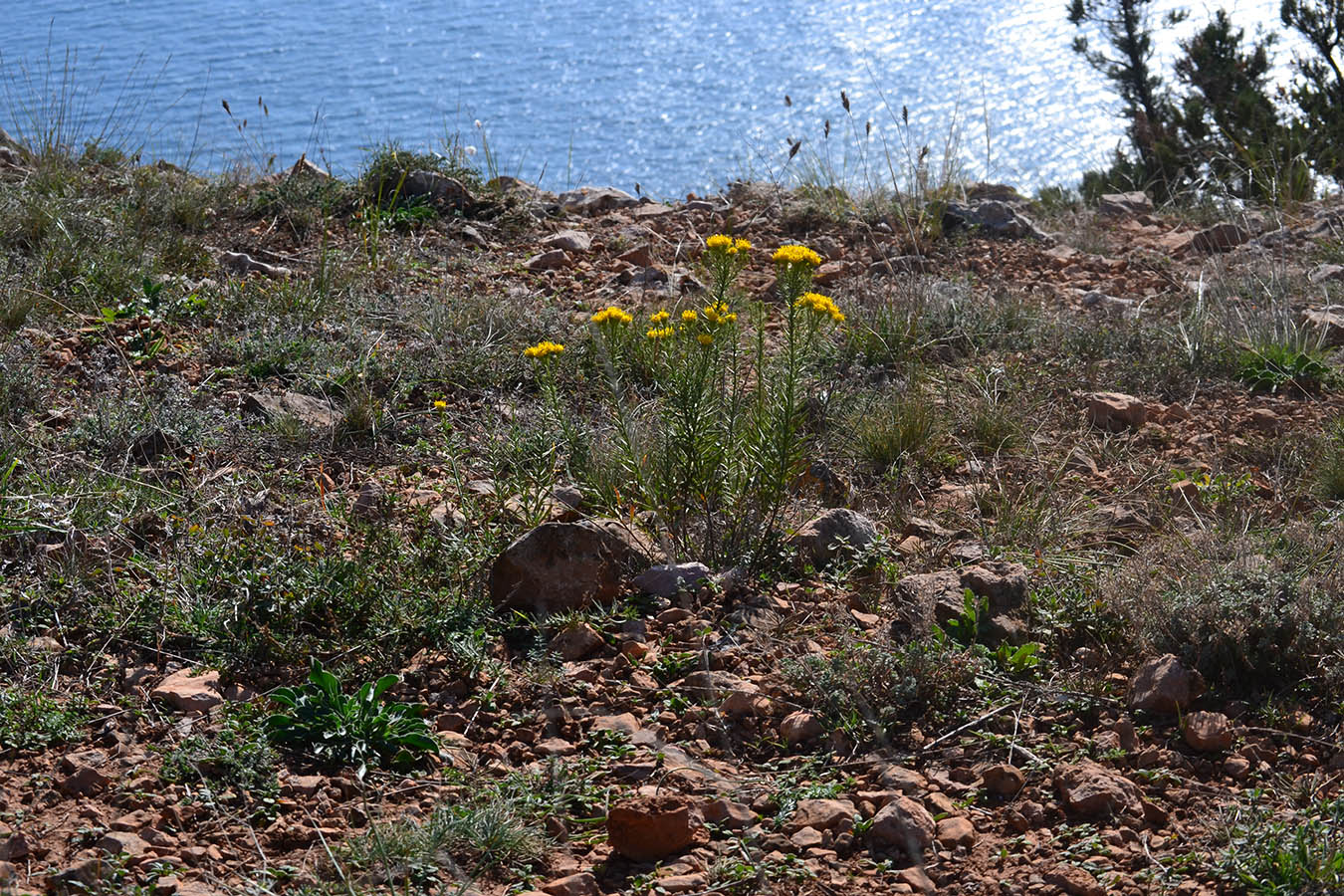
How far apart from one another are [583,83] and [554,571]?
6092 millimetres

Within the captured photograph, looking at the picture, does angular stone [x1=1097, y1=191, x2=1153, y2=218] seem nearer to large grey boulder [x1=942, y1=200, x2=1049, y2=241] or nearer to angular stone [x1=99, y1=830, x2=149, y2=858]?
large grey boulder [x1=942, y1=200, x2=1049, y2=241]

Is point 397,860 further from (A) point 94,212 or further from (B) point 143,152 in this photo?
(B) point 143,152

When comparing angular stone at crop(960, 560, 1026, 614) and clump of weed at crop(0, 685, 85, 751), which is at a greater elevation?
angular stone at crop(960, 560, 1026, 614)

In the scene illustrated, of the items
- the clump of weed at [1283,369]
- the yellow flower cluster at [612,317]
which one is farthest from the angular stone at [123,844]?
the clump of weed at [1283,369]

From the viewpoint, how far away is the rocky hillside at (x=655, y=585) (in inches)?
69.1

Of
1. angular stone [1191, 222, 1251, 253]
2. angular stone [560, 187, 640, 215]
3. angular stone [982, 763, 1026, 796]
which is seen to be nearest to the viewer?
angular stone [982, 763, 1026, 796]

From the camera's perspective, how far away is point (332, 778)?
190cm

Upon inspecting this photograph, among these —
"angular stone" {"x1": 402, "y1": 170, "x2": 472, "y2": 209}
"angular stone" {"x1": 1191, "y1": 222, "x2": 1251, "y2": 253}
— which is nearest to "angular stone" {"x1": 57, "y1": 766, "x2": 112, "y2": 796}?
"angular stone" {"x1": 402, "y1": 170, "x2": 472, "y2": 209}

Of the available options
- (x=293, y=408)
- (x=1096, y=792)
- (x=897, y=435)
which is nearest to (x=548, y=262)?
(x=293, y=408)

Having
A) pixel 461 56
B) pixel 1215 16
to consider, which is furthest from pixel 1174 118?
pixel 461 56

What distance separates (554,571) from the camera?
239 centimetres

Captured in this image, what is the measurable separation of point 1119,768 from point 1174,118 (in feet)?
25.2

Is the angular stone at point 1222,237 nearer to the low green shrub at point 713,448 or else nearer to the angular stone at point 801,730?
the low green shrub at point 713,448

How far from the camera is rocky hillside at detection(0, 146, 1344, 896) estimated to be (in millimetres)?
1754
